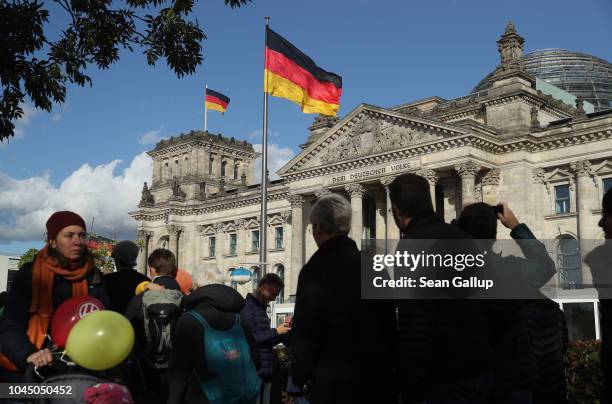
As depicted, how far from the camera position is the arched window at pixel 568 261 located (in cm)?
3466

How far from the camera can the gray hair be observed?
186 inches

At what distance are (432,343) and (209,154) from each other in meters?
62.6

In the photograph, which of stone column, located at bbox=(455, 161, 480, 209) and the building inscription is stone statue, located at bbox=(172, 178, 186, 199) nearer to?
the building inscription

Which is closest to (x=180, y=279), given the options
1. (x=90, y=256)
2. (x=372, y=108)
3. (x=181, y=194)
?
(x=90, y=256)

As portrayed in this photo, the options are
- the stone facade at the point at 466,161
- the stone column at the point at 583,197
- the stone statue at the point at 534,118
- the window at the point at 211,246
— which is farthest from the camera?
the window at the point at 211,246

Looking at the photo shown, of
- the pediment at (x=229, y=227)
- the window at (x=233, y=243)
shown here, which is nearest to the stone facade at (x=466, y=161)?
the window at (x=233, y=243)

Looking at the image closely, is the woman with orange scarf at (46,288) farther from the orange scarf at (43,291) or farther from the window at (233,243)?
the window at (233,243)

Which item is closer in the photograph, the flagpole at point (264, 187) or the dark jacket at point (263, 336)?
the dark jacket at point (263, 336)

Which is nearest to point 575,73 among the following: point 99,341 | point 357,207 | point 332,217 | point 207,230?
point 357,207

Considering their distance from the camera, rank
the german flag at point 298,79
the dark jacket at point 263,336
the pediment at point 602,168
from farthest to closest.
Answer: the pediment at point 602,168 → the german flag at point 298,79 → the dark jacket at point 263,336

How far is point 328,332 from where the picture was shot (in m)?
4.38

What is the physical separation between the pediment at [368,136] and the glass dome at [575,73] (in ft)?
44.2

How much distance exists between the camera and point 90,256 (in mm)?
5277

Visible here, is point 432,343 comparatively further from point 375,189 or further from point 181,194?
point 181,194
